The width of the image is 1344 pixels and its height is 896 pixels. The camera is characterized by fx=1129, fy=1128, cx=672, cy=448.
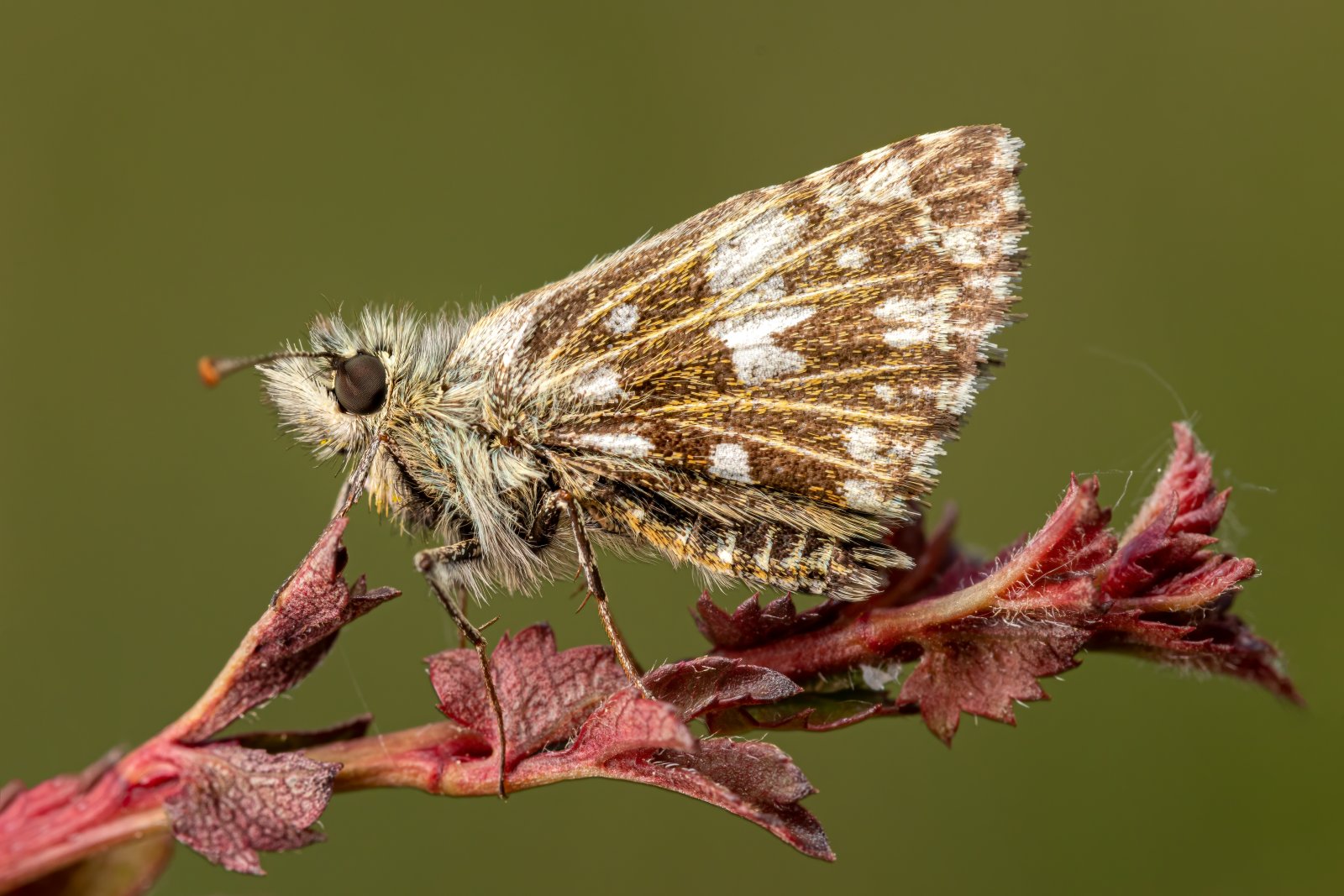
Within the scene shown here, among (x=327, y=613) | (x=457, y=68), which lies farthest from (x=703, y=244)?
(x=457, y=68)

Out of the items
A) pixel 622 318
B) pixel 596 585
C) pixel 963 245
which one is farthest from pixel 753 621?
pixel 963 245

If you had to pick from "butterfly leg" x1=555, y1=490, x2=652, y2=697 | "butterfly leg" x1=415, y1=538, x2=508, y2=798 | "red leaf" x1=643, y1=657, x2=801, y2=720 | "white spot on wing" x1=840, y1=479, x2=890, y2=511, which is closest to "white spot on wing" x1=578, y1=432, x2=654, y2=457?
→ "butterfly leg" x1=555, y1=490, x2=652, y2=697

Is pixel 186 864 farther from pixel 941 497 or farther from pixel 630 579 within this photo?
pixel 941 497

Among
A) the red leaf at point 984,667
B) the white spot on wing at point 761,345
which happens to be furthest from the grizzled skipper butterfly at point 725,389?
the red leaf at point 984,667

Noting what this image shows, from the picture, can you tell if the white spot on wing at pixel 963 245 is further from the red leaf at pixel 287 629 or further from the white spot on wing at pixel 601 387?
the red leaf at pixel 287 629

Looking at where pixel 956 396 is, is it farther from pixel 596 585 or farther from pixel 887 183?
pixel 596 585

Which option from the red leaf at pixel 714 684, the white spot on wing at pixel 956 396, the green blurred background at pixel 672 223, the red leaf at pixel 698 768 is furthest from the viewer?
the green blurred background at pixel 672 223
